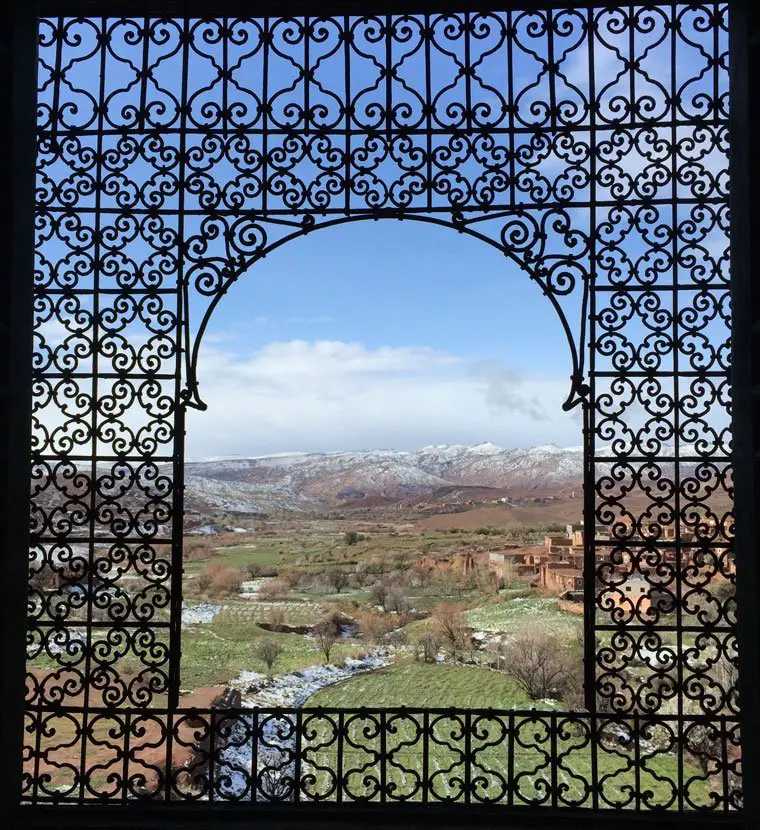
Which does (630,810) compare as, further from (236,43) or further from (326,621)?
(326,621)

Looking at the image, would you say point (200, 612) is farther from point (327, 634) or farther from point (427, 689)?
point (427, 689)

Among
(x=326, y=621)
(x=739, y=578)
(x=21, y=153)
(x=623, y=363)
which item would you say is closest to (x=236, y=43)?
(x=21, y=153)

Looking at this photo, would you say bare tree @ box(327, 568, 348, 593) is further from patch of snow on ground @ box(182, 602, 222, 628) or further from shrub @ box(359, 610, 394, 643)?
patch of snow on ground @ box(182, 602, 222, 628)

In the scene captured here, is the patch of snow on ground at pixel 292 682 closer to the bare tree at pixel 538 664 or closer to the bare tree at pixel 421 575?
the bare tree at pixel 538 664

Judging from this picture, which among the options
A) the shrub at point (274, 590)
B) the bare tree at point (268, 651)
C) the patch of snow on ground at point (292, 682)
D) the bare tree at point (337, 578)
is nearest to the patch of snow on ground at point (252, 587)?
the shrub at point (274, 590)

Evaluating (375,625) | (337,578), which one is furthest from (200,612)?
(375,625)

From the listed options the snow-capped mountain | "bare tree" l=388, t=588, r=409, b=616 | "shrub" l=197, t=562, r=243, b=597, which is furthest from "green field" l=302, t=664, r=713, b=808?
the snow-capped mountain

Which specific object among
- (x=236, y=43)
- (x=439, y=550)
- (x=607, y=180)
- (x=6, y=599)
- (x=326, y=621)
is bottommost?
(x=326, y=621)

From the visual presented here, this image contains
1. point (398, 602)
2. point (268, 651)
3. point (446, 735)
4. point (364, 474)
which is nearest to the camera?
point (446, 735)
